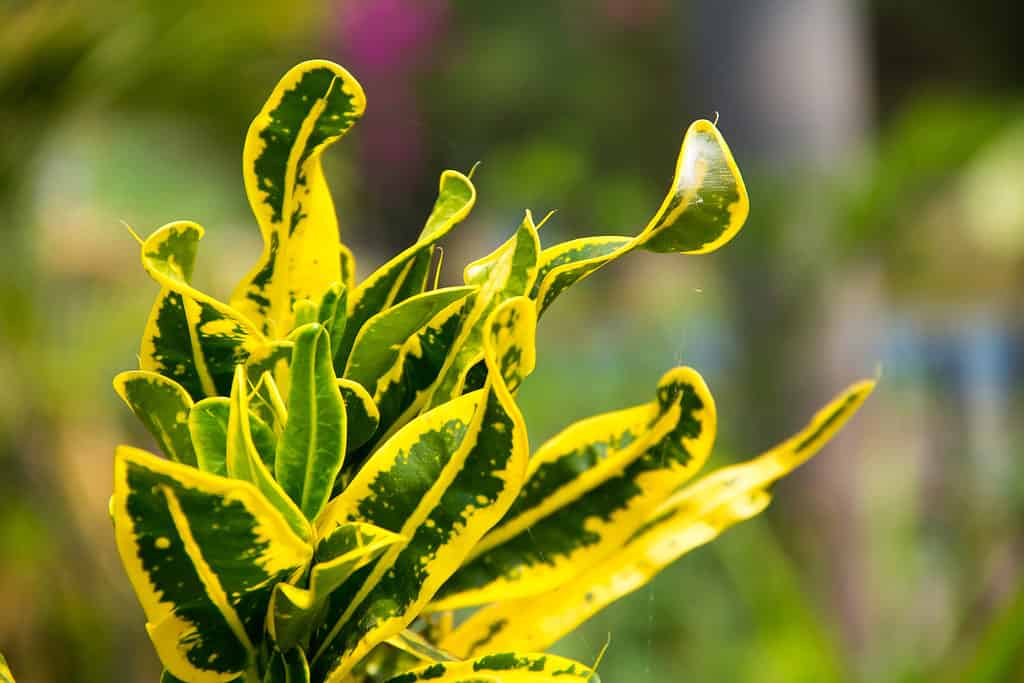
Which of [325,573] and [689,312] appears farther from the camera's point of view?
[689,312]

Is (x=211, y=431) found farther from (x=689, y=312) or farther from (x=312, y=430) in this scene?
(x=689, y=312)

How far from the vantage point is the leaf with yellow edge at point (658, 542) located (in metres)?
0.31

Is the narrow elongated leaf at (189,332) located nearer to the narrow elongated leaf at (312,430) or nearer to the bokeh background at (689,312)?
the narrow elongated leaf at (312,430)

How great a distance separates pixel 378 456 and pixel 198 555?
0.05m

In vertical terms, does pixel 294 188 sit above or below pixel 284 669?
above

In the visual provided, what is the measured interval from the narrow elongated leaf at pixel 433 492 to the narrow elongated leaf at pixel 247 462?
0.07 feet

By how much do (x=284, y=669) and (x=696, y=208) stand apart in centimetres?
14

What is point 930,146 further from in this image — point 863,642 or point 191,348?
point 191,348

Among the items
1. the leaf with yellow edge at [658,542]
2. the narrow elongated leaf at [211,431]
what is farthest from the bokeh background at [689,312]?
the narrow elongated leaf at [211,431]

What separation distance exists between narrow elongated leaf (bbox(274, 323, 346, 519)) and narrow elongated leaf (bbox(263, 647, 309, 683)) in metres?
0.03

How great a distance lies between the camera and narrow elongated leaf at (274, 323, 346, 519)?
0.24 metres

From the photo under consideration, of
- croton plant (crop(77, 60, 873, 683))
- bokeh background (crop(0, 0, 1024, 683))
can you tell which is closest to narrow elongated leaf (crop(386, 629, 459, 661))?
croton plant (crop(77, 60, 873, 683))

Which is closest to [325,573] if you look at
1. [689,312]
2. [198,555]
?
[198,555]

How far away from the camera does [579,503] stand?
31cm
